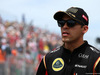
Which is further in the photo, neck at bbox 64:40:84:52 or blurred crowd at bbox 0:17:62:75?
blurred crowd at bbox 0:17:62:75

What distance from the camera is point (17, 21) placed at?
498 inches

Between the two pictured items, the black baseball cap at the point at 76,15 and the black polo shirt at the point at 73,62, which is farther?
the black baseball cap at the point at 76,15

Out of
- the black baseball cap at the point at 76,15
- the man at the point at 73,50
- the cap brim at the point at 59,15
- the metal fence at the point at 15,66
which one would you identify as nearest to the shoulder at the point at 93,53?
the man at the point at 73,50

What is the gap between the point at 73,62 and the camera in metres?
2.55

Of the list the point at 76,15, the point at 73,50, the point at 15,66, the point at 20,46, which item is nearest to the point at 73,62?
the point at 73,50

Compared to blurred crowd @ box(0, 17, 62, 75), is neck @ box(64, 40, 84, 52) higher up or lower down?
higher up

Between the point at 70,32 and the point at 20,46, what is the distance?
10244 mm

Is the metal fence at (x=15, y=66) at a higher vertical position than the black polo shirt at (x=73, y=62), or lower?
lower

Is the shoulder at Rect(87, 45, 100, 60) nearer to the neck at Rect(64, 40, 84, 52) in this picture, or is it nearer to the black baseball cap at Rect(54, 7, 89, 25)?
the neck at Rect(64, 40, 84, 52)

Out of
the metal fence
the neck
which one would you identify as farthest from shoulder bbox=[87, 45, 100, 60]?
the metal fence

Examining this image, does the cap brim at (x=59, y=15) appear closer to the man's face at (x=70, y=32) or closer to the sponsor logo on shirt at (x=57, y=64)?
the man's face at (x=70, y=32)

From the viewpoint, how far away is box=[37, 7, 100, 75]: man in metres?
2.48

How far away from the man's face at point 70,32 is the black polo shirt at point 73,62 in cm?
12

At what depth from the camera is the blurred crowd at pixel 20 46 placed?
1150cm
